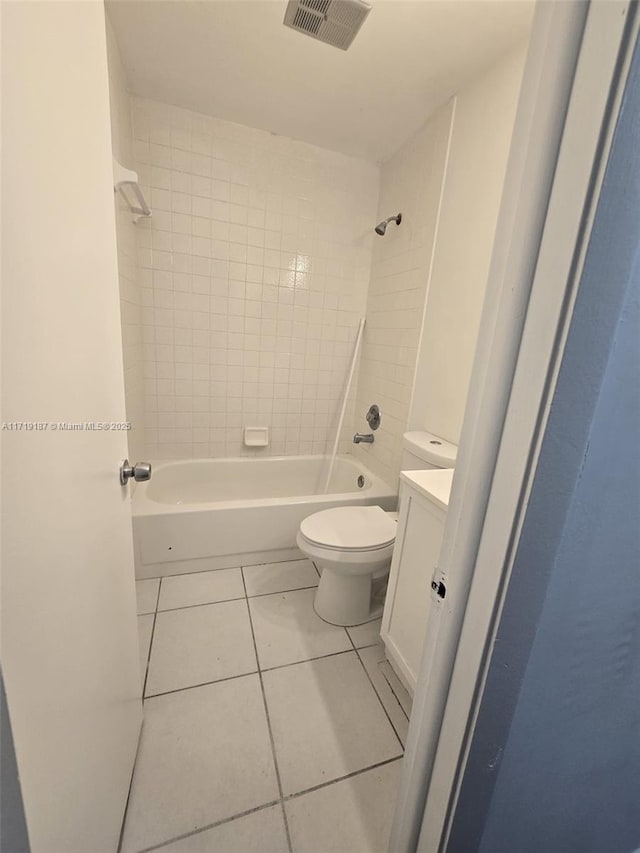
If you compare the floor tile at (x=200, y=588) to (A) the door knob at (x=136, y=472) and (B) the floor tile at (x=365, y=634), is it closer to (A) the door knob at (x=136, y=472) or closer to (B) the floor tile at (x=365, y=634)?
(B) the floor tile at (x=365, y=634)

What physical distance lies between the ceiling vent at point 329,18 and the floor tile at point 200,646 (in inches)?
95.3

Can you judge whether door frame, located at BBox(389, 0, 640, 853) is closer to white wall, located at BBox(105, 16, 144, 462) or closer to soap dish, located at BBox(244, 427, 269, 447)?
Result: white wall, located at BBox(105, 16, 144, 462)

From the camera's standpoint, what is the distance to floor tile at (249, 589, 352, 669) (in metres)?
1.35

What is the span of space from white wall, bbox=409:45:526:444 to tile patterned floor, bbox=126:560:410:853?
3.51 ft

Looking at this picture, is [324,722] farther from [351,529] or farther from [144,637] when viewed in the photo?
[144,637]

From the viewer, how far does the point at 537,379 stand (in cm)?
40

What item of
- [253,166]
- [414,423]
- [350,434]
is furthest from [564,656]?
[253,166]

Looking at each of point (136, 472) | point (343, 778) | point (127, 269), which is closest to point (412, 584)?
point (343, 778)

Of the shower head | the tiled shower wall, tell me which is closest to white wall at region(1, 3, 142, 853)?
the tiled shower wall

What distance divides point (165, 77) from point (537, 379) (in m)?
2.30

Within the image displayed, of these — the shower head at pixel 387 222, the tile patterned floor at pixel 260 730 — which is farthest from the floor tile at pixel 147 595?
the shower head at pixel 387 222

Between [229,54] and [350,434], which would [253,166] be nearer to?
[229,54]

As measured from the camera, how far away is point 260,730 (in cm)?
108

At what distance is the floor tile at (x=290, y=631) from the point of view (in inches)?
53.3
